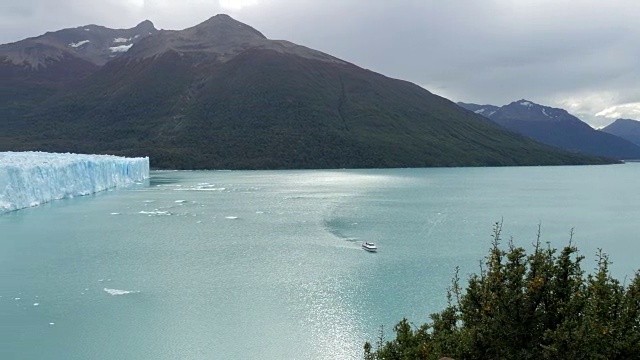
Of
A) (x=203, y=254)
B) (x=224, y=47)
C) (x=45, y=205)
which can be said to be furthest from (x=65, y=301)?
(x=224, y=47)

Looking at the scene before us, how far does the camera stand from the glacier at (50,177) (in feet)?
139

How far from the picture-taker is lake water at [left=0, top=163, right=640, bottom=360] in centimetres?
1587

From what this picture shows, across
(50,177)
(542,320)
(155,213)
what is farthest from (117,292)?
(50,177)

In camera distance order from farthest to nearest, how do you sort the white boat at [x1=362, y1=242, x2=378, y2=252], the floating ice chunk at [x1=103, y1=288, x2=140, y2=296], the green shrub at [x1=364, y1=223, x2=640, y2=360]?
the white boat at [x1=362, y1=242, x2=378, y2=252] < the floating ice chunk at [x1=103, y1=288, x2=140, y2=296] < the green shrub at [x1=364, y1=223, x2=640, y2=360]

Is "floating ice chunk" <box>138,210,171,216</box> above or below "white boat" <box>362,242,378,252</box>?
above

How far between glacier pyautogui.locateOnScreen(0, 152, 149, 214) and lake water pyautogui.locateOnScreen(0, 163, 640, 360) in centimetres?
156

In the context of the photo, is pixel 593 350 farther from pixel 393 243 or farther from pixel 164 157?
pixel 164 157

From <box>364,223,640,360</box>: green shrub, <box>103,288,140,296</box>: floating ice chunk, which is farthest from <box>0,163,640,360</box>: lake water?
<box>364,223,640,360</box>: green shrub

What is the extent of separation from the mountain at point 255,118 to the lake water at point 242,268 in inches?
3038

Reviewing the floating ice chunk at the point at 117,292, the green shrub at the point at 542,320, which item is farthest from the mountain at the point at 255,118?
the green shrub at the point at 542,320

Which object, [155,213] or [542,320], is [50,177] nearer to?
[155,213]

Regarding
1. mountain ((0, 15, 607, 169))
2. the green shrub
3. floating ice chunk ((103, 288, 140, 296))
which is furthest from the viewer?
mountain ((0, 15, 607, 169))

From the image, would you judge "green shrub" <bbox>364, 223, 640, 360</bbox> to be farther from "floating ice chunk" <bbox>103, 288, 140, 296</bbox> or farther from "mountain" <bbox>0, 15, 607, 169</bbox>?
"mountain" <bbox>0, 15, 607, 169</bbox>

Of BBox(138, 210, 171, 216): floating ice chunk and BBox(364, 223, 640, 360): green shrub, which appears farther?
BBox(138, 210, 171, 216): floating ice chunk
